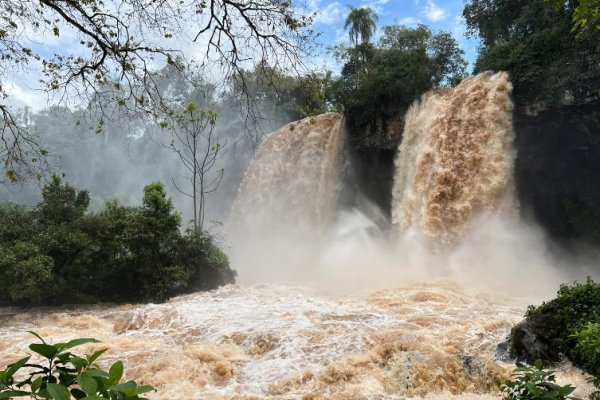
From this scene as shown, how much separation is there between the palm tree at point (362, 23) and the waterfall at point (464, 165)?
42.4 feet

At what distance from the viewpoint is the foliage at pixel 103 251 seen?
13031 millimetres

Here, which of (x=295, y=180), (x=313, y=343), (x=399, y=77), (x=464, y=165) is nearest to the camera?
(x=313, y=343)

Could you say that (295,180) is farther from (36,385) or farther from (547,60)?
(36,385)

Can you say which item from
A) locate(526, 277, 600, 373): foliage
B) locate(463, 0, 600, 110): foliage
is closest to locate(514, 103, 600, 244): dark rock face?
locate(463, 0, 600, 110): foliage

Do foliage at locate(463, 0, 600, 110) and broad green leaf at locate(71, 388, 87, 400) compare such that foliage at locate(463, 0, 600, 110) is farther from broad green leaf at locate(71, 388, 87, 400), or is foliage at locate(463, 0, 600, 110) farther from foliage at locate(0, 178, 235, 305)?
broad green leaf at locate(71, 388, 87, 400)

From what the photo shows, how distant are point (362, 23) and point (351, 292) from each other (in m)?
19.3

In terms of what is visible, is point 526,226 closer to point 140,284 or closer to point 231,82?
point 140,284

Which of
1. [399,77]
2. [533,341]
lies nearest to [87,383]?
[533,341]

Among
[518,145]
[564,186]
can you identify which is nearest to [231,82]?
[518,145]

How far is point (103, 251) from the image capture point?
563 inches

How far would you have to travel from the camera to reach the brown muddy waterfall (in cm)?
622

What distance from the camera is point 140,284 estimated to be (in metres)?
14.6

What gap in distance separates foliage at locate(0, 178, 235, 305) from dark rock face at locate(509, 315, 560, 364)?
1040 centimetres

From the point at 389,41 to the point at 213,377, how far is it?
2026cm
